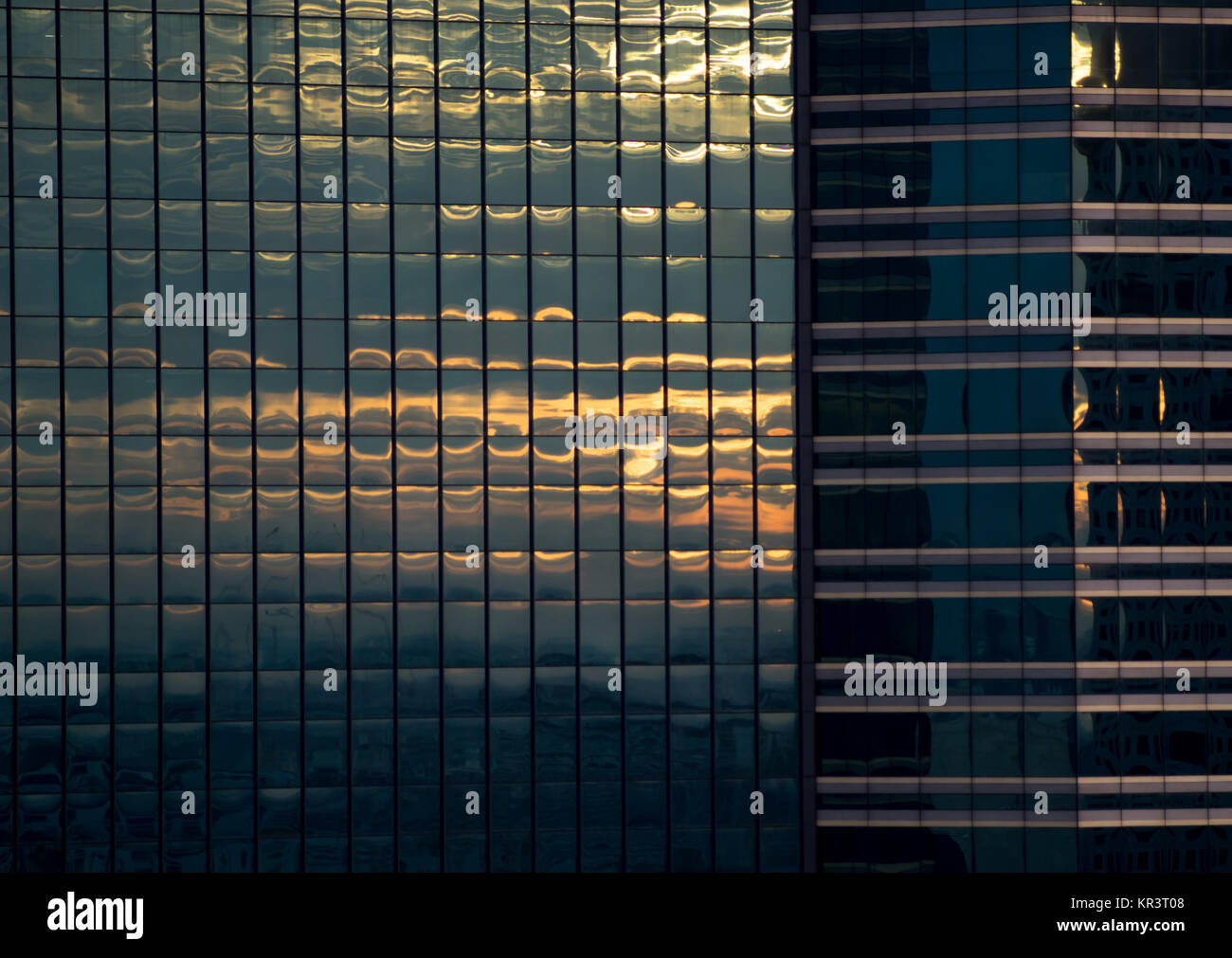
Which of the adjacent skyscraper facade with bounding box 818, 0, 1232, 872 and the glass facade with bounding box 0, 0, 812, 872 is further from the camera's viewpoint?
the adjacent skyscraper facade with bounding box 818, 0, 1232, 872

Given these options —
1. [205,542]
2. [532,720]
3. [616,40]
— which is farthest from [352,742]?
[616,40]

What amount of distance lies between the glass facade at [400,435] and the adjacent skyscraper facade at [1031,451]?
84.6 inches

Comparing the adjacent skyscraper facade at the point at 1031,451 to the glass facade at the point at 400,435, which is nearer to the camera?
the glass facade at the point at 400,435

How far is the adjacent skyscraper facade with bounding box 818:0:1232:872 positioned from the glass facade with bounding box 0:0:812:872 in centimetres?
215

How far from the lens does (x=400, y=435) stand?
91.8ft

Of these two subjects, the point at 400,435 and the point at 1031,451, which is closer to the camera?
the point at 400,435

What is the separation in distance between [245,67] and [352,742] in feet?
57.6

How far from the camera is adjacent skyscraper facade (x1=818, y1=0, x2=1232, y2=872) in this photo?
28.3 metres

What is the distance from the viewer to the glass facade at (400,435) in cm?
2745

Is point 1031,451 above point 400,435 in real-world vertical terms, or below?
below

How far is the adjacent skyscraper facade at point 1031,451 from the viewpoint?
28.3m

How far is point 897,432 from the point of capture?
94.1 ft

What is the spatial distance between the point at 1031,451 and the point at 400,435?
647 inches

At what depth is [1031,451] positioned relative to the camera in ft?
93.0
